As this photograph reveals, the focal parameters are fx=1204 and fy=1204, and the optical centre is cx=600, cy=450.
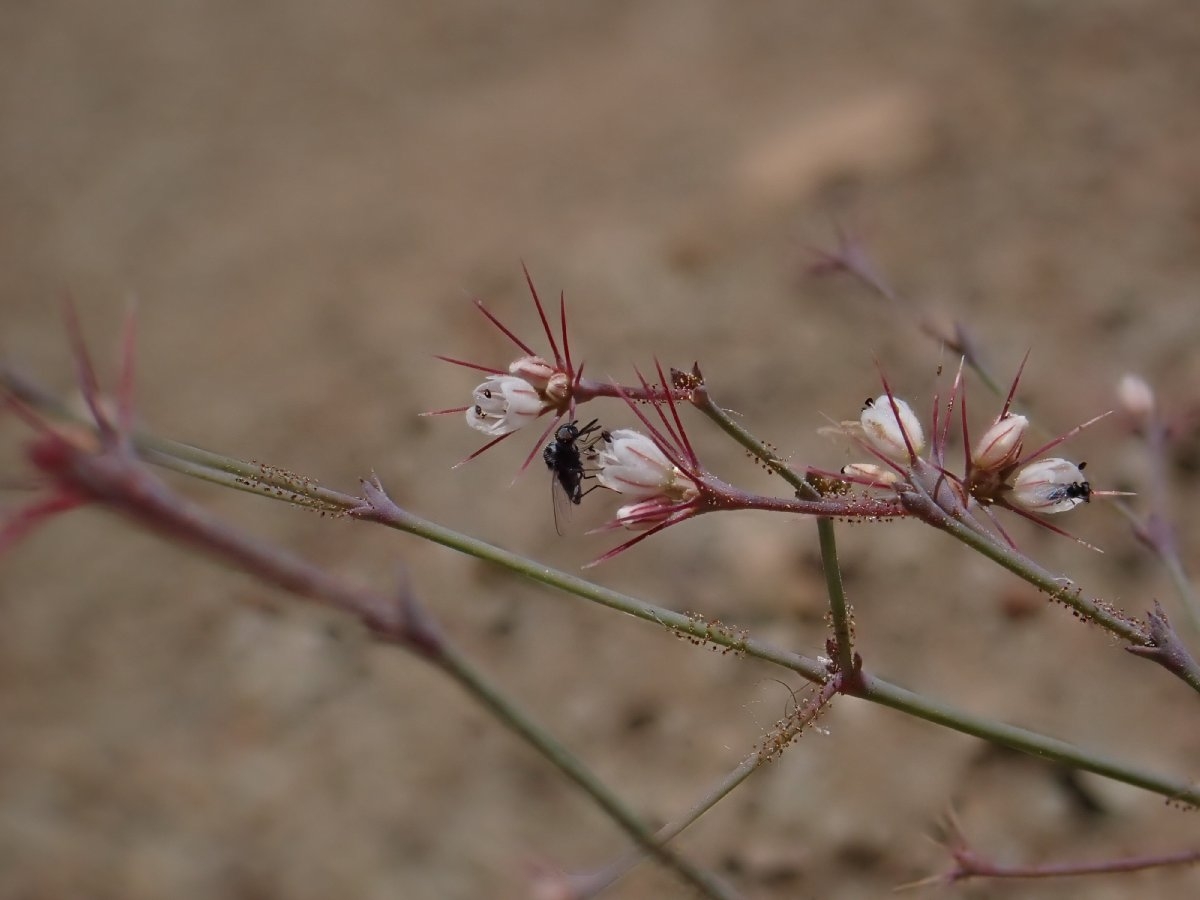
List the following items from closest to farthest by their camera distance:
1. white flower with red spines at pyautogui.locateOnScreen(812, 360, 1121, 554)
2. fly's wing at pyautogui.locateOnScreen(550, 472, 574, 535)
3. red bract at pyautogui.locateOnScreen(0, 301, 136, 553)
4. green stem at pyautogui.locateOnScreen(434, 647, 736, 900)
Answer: red bract at pyautogui.locateOnScreen(0, 301, 136, 553) → green stem at pyautogui.locateOnScreen(434, 647, 736, 900) → white flower with red spines at pyautogui.locateOnScreen(812, 360, 1121, 554) → fly's wing at pyautogui.locateOnScreen(550, 472, 574, 535)

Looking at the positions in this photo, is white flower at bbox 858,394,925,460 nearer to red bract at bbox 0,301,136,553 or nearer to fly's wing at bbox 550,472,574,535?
fly's wing at bbox 550,472,574,535

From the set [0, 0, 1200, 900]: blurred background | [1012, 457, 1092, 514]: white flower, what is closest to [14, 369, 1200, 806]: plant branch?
[1012, 457, 1092, 514]: white flower

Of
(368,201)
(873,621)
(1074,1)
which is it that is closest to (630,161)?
(368,201)

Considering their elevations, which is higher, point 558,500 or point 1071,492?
point 558,500

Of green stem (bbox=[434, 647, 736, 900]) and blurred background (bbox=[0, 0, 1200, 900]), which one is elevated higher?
blurred background (bbox=[0, 0, 1200, 900])

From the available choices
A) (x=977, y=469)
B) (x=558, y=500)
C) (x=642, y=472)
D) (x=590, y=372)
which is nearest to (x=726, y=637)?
(x=642, y=472)

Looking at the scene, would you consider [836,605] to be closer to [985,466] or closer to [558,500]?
[985,466]
